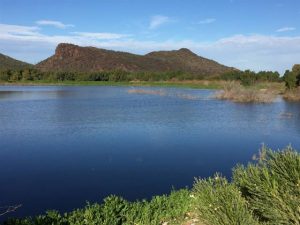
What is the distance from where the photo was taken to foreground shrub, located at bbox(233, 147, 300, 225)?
2928 mm

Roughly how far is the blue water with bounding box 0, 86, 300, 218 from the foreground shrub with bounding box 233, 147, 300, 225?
9.13m

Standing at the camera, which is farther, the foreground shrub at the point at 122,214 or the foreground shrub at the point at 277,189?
the foreground shrub at the point at 122,214

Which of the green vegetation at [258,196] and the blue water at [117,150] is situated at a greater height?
the green vegetation at [258,196]

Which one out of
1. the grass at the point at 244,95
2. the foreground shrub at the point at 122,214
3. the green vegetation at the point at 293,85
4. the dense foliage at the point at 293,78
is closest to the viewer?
the foreground shrub at the point at 122,214

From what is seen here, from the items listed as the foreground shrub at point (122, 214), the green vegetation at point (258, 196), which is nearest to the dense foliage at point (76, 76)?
the foreground shrub at point (122, 214)

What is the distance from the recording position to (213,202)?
326 centimetres

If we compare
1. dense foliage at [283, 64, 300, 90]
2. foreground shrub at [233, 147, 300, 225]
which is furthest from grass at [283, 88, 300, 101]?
foreground shrub at [233, 147, 300, 225]

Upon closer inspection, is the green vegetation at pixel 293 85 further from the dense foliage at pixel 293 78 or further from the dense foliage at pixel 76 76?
the dense foliage at pixel 76 76

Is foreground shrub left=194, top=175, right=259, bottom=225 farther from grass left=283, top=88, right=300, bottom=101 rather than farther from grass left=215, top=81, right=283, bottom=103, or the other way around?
grass left=283, top=88, right=300, bottom=101

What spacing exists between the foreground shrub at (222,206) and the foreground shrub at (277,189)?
0.12 m

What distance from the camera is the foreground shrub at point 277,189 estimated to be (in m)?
2.93

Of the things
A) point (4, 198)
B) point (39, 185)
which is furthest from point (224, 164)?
point (4, 198)

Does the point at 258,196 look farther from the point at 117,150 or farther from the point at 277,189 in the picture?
the point at 117,150

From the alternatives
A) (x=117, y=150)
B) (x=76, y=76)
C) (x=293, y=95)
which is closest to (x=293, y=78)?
(x=293, y=95)
